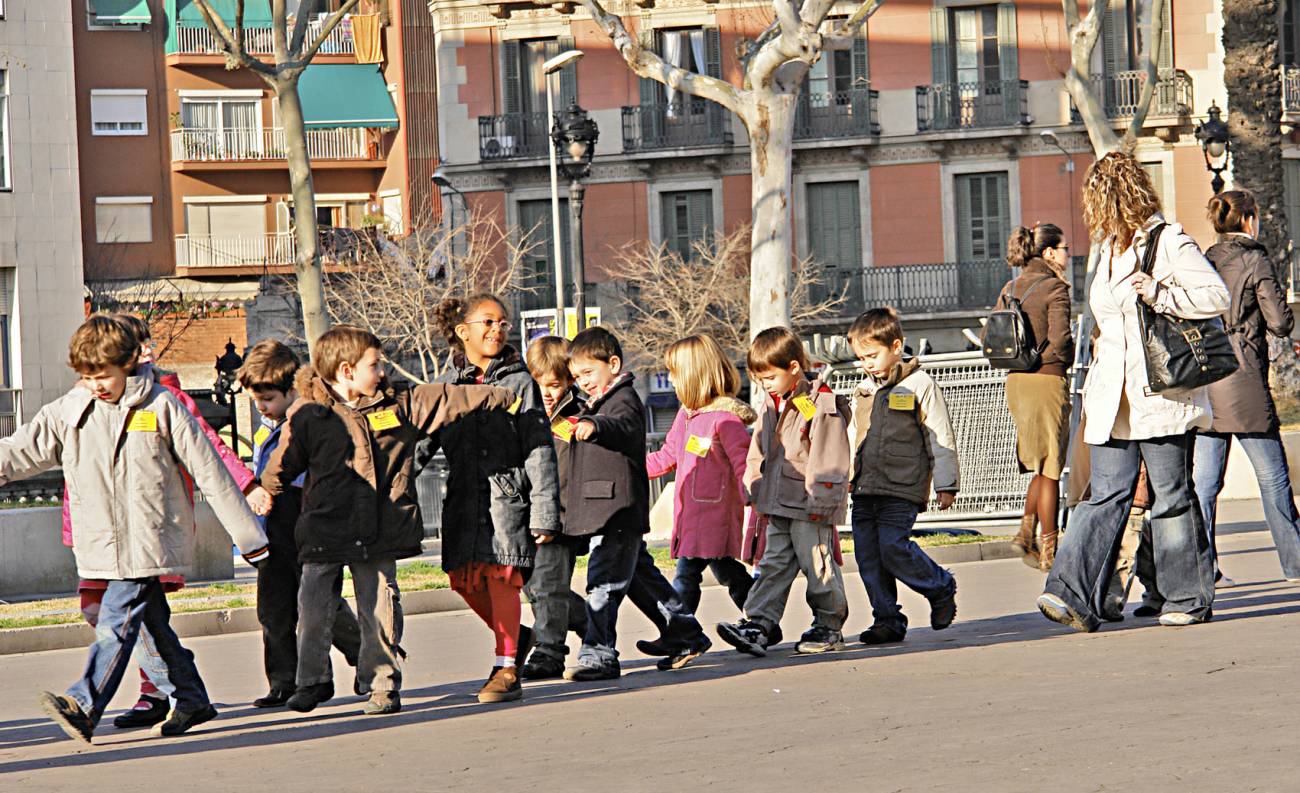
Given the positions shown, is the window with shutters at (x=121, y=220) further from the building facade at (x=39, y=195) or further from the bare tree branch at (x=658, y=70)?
the bare tree branch at (x=658, y=70)

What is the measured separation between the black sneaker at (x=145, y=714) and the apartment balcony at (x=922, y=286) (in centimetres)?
3687

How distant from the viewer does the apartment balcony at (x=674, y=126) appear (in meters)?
45.2

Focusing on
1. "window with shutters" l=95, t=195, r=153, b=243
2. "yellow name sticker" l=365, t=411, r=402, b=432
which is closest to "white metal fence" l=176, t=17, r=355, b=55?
"window with shutters" l=95, t=195, r=153, b=243

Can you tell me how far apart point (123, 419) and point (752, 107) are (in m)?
14.6

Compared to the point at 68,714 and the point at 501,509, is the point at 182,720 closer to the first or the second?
the point at 68,714

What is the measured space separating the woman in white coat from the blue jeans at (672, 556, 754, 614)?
5.23 ft

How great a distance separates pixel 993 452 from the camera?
50.0 ft

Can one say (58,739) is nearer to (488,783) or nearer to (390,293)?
(488,783)

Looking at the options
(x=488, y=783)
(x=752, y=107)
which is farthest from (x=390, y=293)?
(x=488, y=783)

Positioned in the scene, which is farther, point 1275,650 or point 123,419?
point 1275,650

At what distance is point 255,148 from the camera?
2162 inches

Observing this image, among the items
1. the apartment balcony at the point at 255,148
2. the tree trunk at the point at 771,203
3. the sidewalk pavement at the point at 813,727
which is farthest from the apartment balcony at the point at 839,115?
the sidewalk pavement at the point at 813,727

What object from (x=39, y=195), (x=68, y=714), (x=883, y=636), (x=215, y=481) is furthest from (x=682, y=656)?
(x=39, y=195)

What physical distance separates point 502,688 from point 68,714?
176 cm
